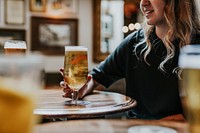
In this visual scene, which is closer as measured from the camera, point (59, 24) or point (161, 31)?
point (161, 31)

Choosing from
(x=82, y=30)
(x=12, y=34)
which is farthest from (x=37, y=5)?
(x=82, y=30)

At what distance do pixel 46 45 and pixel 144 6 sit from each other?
12.9 ft

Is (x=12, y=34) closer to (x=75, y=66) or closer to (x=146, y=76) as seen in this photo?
(x=146, y=76)

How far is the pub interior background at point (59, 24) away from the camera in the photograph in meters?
5.71

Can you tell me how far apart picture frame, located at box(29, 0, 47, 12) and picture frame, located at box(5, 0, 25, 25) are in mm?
151

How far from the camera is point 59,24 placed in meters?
6.05

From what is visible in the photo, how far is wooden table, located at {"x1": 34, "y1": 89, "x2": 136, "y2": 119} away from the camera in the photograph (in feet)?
4.54

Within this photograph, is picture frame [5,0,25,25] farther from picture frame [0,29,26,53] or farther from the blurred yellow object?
the blurred yellow object

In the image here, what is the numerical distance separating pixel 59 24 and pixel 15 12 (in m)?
0.80

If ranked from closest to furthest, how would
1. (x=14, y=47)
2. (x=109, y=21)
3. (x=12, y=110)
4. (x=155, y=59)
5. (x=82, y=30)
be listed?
(x=12, y=110)
(x=14, y=47)
(x=155, y=59)
(x=82, y=30)
(x=109, y=21)

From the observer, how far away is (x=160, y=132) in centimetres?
91

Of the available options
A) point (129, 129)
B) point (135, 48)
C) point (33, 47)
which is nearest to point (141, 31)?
point (135, 48)

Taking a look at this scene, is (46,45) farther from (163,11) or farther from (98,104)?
(98,104)

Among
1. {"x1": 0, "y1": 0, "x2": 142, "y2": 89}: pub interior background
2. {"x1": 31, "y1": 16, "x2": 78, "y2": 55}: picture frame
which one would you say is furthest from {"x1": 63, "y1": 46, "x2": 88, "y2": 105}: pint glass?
{"x1": 31, "y1": 16, "x2": 78, "y2": 55}: picture frame
